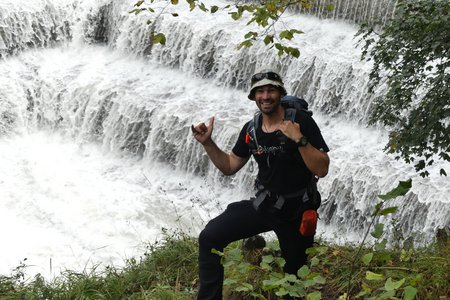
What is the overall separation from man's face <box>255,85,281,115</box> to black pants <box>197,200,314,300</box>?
588 millimetres

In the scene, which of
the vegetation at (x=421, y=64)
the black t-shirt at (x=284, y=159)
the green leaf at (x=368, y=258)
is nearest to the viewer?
the green leaf at (x=368, y=258)

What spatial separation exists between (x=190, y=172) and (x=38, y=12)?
23.9 ft

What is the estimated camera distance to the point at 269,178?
356 cm

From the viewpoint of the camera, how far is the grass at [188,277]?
13.6 feet

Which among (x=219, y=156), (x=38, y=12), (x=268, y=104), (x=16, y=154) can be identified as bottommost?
(x=16, y=154)

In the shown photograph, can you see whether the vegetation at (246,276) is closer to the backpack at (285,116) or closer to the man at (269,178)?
the man at (269,178)

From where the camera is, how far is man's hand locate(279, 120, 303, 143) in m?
3.18

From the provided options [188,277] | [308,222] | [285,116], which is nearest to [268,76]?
[285,116]

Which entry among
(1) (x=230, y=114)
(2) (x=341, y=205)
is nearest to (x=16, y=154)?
(1) (x=230, y=114)

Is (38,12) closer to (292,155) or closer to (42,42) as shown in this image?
(42,42)

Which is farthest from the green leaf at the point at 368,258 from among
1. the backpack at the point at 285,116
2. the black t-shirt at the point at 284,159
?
the backpack at the point at 285,116

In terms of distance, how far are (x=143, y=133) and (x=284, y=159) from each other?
930cm

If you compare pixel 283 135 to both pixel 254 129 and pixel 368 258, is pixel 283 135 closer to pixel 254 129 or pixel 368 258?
pixel 254 129

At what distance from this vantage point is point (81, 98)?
13.8 meters
